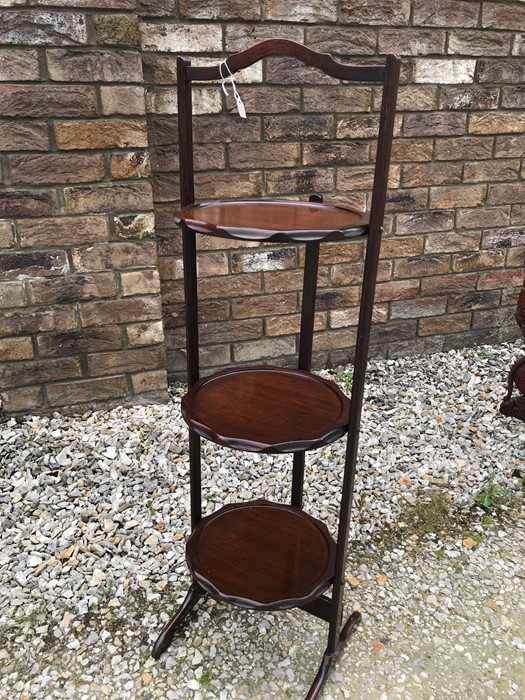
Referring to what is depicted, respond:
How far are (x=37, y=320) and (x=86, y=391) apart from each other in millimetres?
412

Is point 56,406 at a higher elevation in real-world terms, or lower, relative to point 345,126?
lower

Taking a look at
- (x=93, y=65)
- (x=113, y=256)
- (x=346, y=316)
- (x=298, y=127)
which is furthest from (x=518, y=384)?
(x=93, y=65)

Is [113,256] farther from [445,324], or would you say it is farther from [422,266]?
[445,324]

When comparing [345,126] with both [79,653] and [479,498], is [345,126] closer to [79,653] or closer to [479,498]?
[479,498]

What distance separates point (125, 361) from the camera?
109 inches

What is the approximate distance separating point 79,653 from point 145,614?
22 centimetres

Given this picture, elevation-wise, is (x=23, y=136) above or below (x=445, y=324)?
above

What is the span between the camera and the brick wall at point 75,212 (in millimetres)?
2203

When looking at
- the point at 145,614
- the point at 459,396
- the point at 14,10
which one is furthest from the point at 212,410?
the point at 459,396

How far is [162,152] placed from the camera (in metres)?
2.60

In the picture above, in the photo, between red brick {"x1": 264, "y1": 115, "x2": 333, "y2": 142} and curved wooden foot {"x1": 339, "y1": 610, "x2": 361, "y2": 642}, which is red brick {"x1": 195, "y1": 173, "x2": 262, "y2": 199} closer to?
red brick {"x1": 264, "y1": 115, "x2": 333, "y2": 142}

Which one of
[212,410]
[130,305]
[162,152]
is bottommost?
[130,305]

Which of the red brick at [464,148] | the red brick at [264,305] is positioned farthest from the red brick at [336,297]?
the red brick at [464,148]

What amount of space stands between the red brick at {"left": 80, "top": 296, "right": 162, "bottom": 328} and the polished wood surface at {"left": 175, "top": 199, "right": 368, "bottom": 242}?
1234 mm
